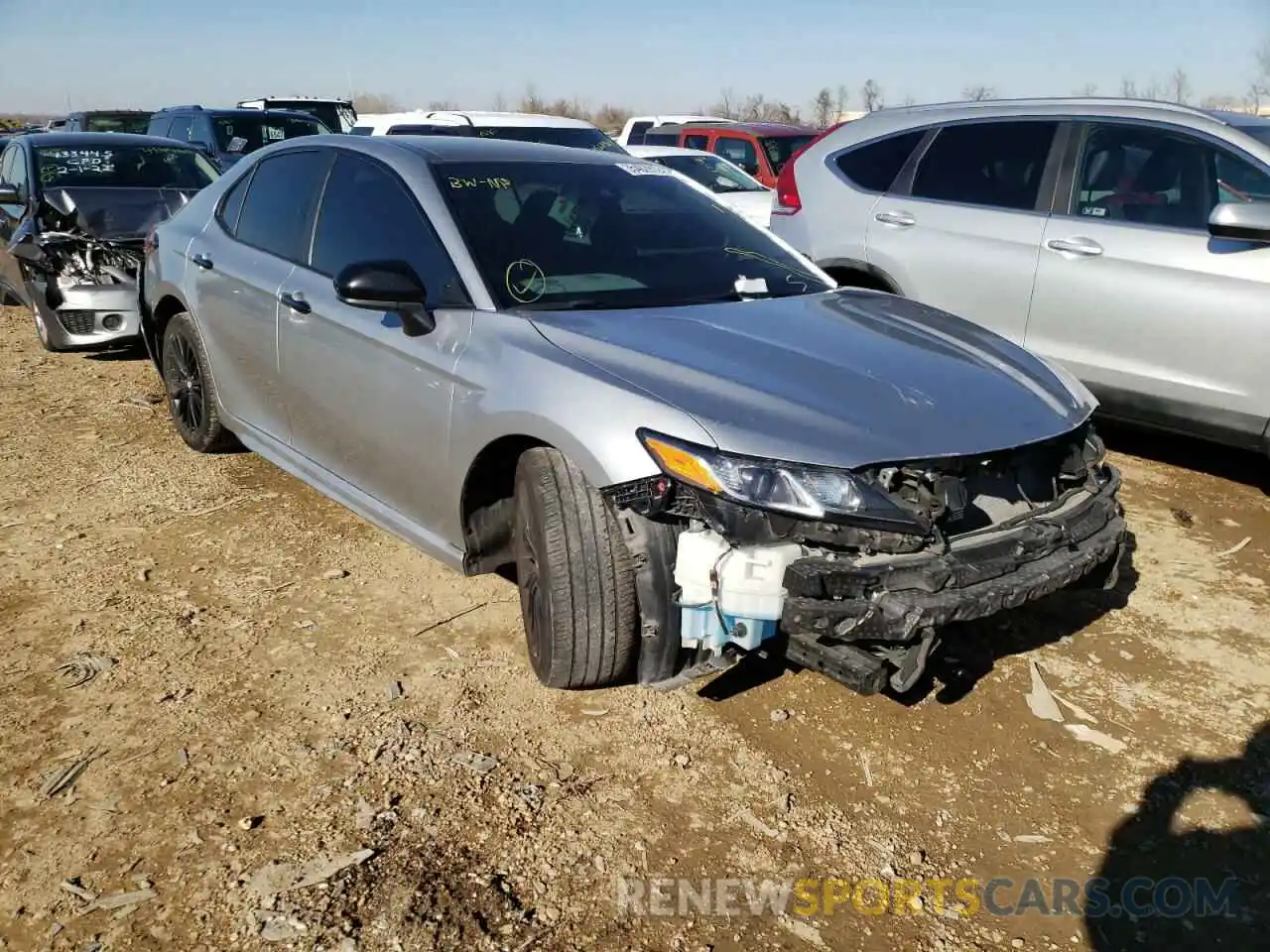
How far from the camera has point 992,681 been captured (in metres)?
3.32

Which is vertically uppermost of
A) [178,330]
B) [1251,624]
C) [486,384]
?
[486,384]

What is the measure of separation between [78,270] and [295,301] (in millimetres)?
4073

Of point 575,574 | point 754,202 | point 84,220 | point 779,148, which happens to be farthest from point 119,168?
point 779,148

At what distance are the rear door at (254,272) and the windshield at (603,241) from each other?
84 centimetres

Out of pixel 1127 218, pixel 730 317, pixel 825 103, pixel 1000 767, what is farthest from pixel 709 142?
pixel 825 103

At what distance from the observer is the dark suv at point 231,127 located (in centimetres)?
1245

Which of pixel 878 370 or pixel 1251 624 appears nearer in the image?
pixel 878 370

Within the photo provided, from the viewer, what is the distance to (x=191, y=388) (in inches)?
200

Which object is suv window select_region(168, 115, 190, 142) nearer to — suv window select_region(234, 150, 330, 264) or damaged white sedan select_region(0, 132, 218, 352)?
damaged white sedan select_region(0, 132, 218, 352)

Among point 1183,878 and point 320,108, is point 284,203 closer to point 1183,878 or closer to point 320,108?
point 1183,878

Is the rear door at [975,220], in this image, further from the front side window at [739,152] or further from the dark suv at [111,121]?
the dark suv at [111,121]

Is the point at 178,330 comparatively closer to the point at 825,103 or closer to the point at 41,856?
the point at 41,856

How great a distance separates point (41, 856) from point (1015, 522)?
8.65 ft

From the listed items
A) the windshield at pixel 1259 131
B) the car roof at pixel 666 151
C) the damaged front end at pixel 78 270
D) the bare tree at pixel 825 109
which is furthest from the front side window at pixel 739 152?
the bare tree at pixel 825 109
